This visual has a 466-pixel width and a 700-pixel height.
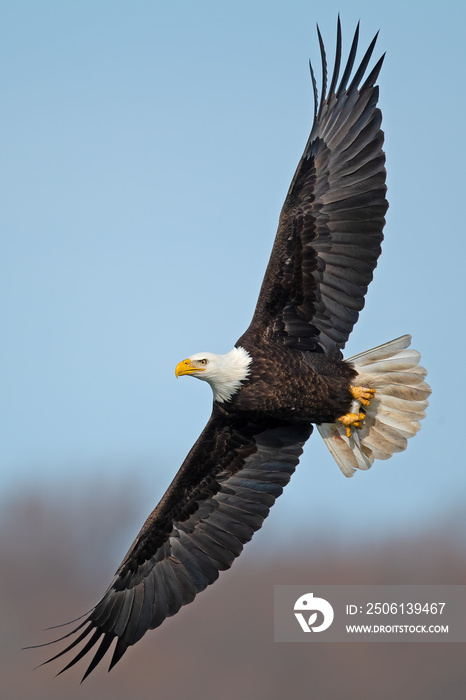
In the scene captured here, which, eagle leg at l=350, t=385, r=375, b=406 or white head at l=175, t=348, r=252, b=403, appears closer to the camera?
white head at l=175, t=348, r=252, b=403

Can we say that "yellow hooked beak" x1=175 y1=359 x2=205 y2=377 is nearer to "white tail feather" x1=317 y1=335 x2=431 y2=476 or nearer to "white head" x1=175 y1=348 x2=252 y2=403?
"white head" x1=175 y1=348 x2=252 y2=403

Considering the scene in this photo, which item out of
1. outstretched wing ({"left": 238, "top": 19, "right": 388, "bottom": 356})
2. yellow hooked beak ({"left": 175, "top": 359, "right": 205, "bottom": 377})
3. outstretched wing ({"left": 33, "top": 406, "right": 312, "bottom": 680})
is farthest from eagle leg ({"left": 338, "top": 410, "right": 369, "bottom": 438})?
yellow hooked beak ({"left": 175, "top": 359, "right": 205, "bottom": 377})

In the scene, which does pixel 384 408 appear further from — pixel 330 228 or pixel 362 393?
pixel 330 228

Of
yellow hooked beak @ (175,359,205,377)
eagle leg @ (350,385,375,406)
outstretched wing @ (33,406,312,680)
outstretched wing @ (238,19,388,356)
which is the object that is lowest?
outstretched wing @ (33,406,312,680)

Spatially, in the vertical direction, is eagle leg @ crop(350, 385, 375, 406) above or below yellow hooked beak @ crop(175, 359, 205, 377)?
above

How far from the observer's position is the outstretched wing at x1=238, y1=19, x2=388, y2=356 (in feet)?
28.6

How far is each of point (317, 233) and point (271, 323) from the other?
2.39ft

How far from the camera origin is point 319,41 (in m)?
8.68

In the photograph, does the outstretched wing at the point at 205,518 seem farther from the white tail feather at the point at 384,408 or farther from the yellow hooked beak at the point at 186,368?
the yellow hooked beak at the point at 186,368

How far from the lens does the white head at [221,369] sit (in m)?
8.54

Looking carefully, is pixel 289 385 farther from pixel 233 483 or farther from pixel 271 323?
pixel 233 483

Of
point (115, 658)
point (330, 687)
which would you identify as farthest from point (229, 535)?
point (330, 687)

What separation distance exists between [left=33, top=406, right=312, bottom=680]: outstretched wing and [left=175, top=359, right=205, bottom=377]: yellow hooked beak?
85cm

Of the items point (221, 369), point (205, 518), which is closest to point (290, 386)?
point (221, 369)
